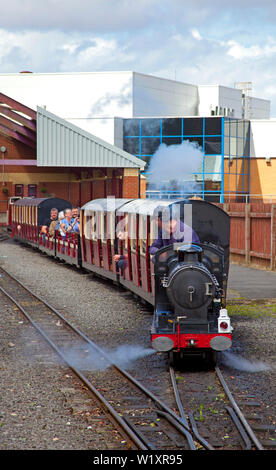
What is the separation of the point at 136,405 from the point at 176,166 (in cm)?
4181

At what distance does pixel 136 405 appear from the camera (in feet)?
25.6

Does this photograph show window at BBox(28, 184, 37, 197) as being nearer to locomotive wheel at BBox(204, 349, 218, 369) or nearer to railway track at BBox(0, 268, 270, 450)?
railway track at BBox(0, 268, 270, 450)

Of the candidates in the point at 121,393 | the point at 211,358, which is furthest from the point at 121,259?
the point at 121,393

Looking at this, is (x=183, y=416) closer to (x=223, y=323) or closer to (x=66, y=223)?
(x=223, y=323)

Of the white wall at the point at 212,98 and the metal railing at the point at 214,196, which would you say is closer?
the metal railing at the point at 214,196

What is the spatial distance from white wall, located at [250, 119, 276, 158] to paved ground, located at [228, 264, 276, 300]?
98.8ft

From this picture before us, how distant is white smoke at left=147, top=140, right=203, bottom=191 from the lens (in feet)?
156

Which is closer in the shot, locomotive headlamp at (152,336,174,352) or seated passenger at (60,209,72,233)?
locomotive headlamp at (152,336,174,352)

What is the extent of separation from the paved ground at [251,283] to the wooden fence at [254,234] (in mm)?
447

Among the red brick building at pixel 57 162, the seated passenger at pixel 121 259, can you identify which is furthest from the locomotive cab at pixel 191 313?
the red brick building at pixel 57 162

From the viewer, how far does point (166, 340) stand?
9.11 metres

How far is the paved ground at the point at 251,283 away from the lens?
16609 mm

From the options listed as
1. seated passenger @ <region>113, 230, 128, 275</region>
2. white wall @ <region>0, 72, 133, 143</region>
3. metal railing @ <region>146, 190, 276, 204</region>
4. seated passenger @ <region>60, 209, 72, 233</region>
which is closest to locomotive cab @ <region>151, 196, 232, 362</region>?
seated passenger @ <region>113, 230, 128, 275</region>

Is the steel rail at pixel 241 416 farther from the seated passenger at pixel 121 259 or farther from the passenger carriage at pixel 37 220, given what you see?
the passenger carriage at pixel 37 220
